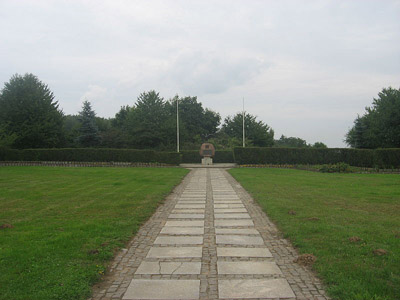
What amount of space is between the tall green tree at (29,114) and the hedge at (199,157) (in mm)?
16547

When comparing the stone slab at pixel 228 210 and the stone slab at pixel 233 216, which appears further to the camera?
the stone slab at pixel 228 210

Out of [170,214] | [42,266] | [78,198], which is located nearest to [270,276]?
[42,266]

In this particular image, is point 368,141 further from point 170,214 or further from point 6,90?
point 6,90

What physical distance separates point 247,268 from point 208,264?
50cm

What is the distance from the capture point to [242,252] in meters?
4.31

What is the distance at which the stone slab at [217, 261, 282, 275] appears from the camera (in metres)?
3.54

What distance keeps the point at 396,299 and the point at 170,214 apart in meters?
5.03

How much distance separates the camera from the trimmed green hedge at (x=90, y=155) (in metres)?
27.5

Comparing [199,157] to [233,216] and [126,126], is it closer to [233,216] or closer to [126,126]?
[126,126]

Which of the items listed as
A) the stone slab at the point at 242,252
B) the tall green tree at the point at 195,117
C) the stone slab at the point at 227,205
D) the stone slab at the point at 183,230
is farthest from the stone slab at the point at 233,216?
the tall green tree at the point at 195,117

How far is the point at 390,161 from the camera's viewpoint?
79.5 ft

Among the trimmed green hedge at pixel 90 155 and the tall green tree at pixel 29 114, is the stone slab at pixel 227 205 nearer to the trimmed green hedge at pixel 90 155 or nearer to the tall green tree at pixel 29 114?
the trimmed green hedge at pixel 90 155

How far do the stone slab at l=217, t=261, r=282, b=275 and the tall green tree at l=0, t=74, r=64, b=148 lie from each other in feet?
121

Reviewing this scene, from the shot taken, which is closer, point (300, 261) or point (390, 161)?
point (300, 261)
